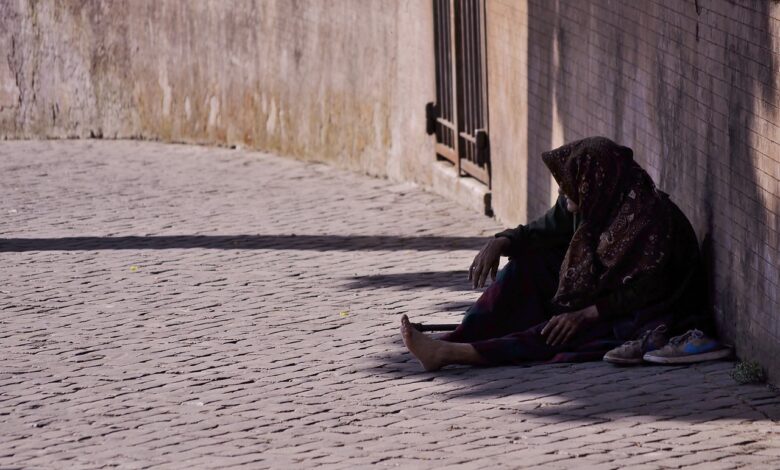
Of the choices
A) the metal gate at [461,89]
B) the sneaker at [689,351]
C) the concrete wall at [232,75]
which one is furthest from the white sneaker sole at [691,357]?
the concrete wall at [232,75]

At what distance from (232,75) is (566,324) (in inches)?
353

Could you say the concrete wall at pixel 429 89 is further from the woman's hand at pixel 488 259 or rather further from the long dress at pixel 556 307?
the woman's hand at pixel 488 259

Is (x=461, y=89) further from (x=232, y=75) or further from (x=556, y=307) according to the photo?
(x=556, y=307)

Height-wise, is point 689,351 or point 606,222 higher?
point 606,222

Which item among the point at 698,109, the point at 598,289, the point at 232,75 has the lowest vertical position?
the point at 598,289

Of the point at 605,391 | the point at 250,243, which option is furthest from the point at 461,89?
the point at 605,391

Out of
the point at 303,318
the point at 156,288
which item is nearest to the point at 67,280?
the point at 156,288

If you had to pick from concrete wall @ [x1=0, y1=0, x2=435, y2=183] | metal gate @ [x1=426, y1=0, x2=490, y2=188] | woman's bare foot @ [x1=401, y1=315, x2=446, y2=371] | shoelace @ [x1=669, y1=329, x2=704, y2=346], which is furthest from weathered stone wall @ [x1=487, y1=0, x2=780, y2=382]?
concrete wall @ [x1=0, y1=0, x2=435, y2=183]

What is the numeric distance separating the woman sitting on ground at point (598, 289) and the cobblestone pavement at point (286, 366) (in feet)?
0.40

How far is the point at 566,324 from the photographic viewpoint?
21.3 feet

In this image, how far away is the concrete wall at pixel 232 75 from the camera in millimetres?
12844

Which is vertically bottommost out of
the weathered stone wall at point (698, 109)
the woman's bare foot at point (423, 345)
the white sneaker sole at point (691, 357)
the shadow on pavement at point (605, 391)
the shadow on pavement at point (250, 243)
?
the shadow on pavement at point (250, 243)

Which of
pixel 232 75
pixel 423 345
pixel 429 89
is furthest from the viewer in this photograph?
pixel 232 75

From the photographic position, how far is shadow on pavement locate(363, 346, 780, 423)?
5.74 meters
